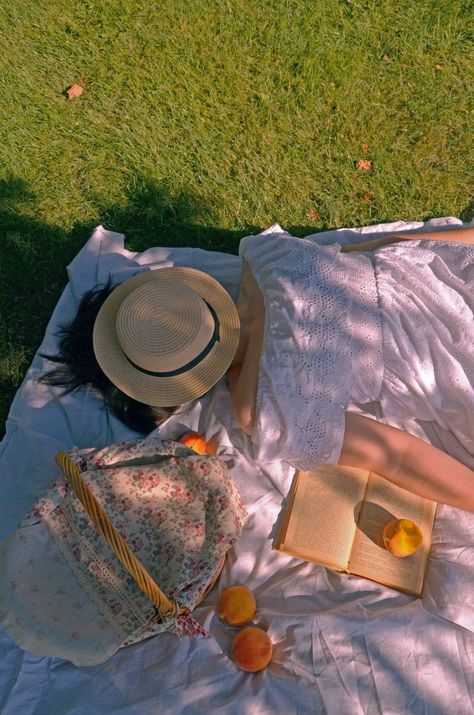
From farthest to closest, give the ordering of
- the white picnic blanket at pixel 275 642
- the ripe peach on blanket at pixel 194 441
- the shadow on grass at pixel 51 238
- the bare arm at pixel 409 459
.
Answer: the shadow on grass at pixel 51 238 → the ripe peach on blanket at pixel 194 441 → the bare arm at pixel 409 459 → the white picnic blanket at pixel 275 642

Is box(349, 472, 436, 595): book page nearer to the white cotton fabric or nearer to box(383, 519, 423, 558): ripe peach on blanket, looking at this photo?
box(383, 519, 423, 558): ripe peach on blanket

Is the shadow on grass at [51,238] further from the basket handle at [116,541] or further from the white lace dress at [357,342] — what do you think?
the basket handle at [116,541]

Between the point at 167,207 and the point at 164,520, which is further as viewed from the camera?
the point at 167,207

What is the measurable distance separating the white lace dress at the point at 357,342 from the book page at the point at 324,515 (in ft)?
0.82

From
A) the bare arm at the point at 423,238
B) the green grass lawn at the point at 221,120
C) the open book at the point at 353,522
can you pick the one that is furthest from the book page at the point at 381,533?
the green grass lawn at the point at 221,120

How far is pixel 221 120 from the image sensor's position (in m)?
3.15

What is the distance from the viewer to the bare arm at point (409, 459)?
86.7 inches

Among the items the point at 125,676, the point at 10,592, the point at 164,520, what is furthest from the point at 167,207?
the point at 125,676

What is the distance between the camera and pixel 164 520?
2137mm

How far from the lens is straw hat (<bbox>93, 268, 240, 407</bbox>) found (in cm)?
200

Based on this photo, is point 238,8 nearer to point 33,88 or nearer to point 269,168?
point 269,168

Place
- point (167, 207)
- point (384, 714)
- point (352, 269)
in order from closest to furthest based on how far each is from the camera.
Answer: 1. point (384, 714)
2. point (352, 269)
3. point (167, 207)

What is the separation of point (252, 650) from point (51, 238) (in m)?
2.26

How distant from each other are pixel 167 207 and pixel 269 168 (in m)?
0.61
